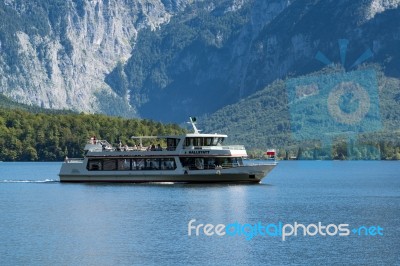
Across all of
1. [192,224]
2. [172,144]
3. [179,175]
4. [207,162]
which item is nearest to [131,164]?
[172,144]

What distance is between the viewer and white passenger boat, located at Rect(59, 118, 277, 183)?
143650 millimetres

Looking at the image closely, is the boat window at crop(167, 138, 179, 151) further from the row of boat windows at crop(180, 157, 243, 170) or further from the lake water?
the lake water

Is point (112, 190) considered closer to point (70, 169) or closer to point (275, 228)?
point (70, 169)

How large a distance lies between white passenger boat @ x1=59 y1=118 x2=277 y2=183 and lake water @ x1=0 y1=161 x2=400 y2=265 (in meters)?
1.76

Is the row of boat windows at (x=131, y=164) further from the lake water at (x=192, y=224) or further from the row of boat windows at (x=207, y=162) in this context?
the lake water at (x=192, y=224)

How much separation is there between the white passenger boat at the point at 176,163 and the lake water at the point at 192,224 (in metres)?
1.76

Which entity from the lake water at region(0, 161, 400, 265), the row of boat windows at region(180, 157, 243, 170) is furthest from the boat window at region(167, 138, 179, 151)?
the lake water at region(0, 161, 400, 265)

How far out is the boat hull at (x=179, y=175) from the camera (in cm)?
14450

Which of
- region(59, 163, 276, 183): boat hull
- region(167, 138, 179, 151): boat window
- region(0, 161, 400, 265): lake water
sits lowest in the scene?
region(0, 161, 400, 265): lake water

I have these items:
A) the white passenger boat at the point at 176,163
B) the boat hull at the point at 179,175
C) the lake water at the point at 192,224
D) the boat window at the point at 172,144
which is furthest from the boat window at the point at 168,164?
the lake water at the point at 192,224

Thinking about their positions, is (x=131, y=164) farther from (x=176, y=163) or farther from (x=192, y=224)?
(x=192, y=224)

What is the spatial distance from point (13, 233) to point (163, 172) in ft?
175

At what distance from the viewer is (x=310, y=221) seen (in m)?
103

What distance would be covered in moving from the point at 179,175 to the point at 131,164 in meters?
7.37
